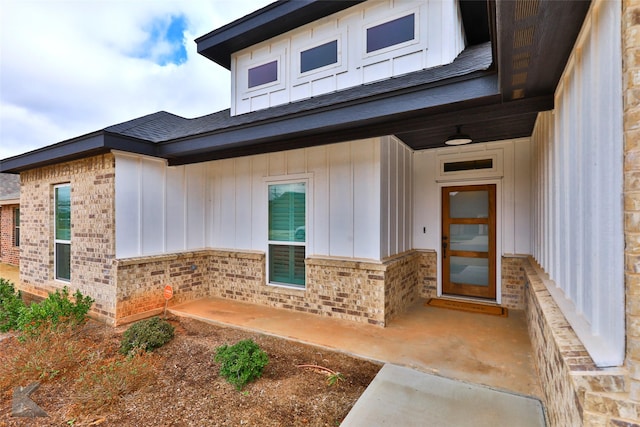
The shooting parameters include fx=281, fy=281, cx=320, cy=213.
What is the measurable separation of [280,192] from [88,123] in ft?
72.1

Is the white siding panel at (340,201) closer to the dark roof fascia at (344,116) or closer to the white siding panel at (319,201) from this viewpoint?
the white siding panel at (319,201)

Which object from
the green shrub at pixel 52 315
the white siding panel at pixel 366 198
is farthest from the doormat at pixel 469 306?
the green shrub at pixel 52 315

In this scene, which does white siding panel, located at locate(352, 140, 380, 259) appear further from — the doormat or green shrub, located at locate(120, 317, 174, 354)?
green shrub, located at locate(120, 317, 174, 354)

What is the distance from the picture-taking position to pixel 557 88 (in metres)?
2.52

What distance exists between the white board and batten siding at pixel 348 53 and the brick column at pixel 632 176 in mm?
3293

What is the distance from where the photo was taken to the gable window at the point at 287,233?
511 cm

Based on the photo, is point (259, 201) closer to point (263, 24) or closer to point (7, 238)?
point (263, 24)

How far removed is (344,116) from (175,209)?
400 centimetres

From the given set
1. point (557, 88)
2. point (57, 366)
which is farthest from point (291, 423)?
point (557, 88)

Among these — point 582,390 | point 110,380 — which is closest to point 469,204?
point 582,390

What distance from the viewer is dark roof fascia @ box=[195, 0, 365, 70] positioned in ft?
15.8

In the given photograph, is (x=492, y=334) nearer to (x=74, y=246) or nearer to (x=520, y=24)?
(x=520, y=24)

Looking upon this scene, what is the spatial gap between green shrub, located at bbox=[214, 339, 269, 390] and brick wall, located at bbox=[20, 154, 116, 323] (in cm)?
291

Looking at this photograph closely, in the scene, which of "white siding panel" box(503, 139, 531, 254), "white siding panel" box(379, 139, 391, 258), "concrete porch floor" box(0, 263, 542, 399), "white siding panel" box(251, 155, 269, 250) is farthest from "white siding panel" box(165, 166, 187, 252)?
"white siding panel" box(503, 139, 531, 254)
